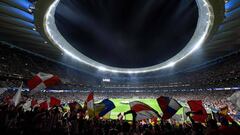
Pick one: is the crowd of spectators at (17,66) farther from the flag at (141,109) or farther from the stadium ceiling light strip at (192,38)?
the flag at (141,109)

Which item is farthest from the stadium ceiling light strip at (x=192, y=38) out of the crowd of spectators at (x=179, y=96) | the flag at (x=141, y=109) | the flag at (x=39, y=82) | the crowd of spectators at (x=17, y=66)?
the flag at (x=141, y=109)

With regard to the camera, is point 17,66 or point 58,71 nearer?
point 17,66

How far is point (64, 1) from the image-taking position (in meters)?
22.0

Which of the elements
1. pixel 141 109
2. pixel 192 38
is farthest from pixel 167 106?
pixel 192 38

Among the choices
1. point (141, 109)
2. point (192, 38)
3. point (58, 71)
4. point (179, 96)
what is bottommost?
point (141, 109)

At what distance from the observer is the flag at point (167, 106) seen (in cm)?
906

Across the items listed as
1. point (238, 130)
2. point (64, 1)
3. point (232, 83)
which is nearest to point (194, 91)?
point (232, 83)

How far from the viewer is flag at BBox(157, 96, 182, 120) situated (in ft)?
29.7

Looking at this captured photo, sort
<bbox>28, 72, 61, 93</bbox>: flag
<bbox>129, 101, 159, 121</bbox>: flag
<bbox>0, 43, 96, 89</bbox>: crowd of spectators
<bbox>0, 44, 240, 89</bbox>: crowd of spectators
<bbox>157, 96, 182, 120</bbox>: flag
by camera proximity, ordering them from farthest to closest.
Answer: <bbox>0, 44, 240, 89</bbox>: crowd of spectators
<bbox>0, 43, 96, 89</bbox>: crowd of spectators
<bbox>28, 72, 61, 93</bbox>: flag
<bbox>129, 101, 159, 121</bbox>: flag
<bbox>157, 96, 182, 120</bbox>: flag

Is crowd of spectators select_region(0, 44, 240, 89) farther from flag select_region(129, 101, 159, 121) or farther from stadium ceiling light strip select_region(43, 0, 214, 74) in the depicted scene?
flag select_region(129, 101, 159, 121)

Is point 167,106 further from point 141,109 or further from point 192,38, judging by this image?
point 192,38

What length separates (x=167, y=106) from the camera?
30.2ft

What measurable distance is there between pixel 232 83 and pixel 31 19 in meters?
43.2

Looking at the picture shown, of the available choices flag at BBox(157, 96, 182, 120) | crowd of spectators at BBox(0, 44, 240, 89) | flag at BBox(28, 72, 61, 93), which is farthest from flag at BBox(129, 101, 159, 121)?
crowd of spectators at BBox(0, 44, 240, 89)
